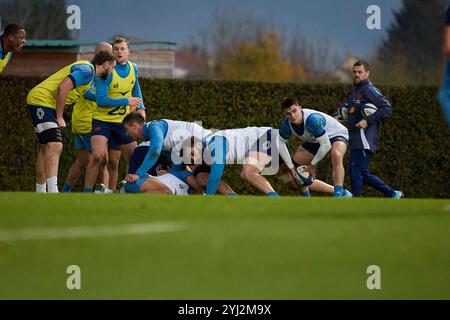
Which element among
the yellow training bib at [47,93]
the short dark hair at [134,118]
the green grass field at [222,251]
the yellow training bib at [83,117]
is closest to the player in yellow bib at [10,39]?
the yellow training bib at [47,93]

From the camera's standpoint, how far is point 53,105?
1511 cm

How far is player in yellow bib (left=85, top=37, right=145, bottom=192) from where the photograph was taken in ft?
51.2

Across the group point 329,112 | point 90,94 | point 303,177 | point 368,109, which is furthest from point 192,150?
point 329,112

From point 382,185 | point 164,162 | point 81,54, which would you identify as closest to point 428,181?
point 382,185

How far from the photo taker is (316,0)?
106 metres

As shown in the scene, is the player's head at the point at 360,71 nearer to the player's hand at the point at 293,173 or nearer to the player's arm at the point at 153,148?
the player's hand at the point at 293,173

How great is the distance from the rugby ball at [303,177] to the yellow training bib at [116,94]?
8.24ft

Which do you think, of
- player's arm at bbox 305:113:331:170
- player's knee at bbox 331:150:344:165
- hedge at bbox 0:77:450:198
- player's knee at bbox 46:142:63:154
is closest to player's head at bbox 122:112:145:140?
player's knee at bbox 46:142:63:154

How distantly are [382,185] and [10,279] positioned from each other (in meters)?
10.2

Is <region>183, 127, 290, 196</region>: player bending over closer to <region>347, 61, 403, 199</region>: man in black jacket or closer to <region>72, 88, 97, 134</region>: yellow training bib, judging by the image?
<region>347, 61, 403, 199</region>: man in black jacket

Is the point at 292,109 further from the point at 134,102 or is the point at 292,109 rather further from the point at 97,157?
the point at 97,157

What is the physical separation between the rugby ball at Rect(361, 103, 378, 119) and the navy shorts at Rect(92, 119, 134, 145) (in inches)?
126

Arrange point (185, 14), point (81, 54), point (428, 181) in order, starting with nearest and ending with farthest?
point (428, 181), point (81, 54), point (185, 14)
